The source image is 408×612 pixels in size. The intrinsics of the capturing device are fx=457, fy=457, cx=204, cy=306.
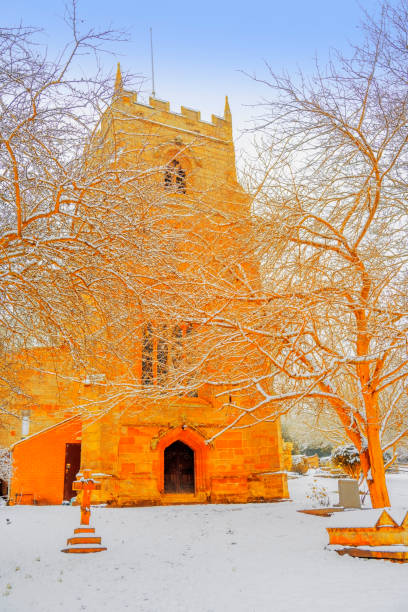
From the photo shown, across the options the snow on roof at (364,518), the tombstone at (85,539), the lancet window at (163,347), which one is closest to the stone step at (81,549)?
the tombstone at (85,539)

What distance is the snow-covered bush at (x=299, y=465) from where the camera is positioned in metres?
30.7

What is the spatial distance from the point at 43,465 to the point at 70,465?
1.26 meters

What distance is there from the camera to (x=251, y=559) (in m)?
7.61

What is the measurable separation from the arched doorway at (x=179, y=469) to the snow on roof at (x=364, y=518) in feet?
27.6

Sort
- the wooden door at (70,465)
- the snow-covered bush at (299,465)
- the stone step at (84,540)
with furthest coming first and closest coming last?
the snow-covered bush at (299,465)
the wooden door at (70,465)
the stone step at (84,540)

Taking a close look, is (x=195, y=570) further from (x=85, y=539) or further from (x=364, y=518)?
(x=364, y=518)

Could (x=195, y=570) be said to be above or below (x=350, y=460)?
below

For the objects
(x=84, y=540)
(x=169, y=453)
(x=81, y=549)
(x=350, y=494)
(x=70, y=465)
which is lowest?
(x=81, y=549)

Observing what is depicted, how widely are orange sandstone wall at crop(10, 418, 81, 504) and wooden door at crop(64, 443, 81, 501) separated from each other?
0.33m

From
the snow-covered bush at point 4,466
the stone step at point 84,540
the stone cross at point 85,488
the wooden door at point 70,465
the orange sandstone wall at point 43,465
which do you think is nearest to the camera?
the stone step at point 84,540

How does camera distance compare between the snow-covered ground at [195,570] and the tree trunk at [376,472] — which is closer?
the snow-covered ground at [195,570]

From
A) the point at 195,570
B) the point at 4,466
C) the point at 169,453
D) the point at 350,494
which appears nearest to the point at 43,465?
the point at 4,466

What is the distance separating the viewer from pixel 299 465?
102 feet

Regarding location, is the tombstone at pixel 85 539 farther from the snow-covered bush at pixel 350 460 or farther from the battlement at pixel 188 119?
the battlement at pixel 188 119
